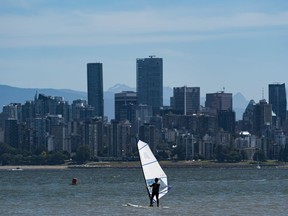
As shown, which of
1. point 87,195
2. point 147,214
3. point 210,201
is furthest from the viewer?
point 87,195

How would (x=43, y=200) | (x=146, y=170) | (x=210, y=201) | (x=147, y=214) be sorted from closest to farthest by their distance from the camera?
(x=147, y=214) < (x=146, y=170) < (x=210, y=201) < (x=43, y=200)

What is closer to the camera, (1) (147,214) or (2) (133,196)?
(1) (147,214)

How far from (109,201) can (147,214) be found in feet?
52.0

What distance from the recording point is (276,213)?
65.3 m

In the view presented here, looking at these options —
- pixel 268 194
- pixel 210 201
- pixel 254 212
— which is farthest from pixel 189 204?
pixel 268 194

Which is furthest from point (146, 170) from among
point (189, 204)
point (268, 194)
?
point (268, 194)

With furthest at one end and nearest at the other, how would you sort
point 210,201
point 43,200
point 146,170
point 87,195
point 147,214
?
point 87,195, point 43,200, point 210,201, point 146,170, point 147,214

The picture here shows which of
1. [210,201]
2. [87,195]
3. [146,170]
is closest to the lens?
[146,170]

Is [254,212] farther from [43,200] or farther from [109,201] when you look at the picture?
[43,200]

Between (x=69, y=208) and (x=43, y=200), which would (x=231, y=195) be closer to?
(x=43, y=200)

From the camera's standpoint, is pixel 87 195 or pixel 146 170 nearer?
pixel 146 170

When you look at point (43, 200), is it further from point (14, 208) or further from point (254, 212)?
point (254, 212)

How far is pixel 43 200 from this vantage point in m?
84.9

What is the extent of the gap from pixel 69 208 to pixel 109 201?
8.85 metres
